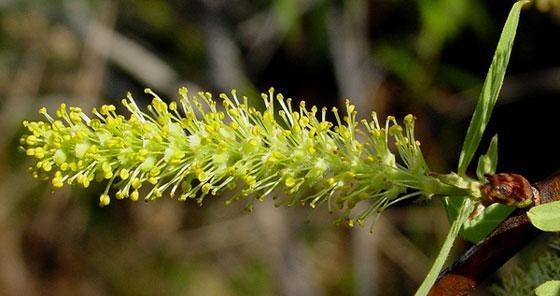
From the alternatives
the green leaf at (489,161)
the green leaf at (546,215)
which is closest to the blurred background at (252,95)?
the green leaf at (489,161)

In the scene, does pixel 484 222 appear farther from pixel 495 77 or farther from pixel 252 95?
pixel 252 95

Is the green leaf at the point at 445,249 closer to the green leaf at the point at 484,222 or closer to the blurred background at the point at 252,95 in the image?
the green leaf at the point at 484,222

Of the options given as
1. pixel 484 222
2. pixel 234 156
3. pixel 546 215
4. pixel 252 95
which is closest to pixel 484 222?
pixel 484 222

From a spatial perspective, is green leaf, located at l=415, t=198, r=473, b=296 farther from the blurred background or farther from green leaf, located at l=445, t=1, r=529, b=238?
the blurred background

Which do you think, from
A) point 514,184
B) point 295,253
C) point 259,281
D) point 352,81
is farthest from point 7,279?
point 514,184

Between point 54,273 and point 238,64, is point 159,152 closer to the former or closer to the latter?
point 238,64
